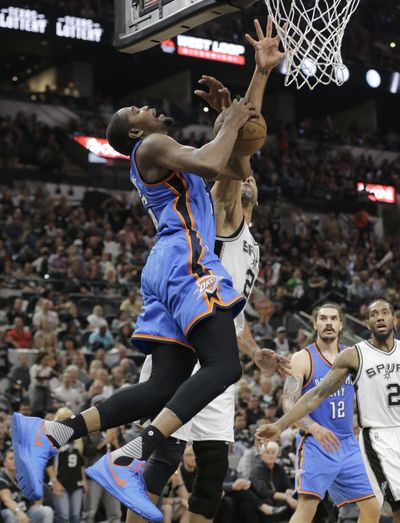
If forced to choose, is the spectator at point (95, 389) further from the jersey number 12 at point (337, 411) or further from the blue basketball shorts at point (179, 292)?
the blue basketball shorts at point (179, 292)

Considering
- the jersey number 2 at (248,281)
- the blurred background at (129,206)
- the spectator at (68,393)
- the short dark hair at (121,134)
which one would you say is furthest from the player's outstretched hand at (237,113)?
the spectator at (68,393)

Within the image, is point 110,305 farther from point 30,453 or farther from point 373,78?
point 373,78

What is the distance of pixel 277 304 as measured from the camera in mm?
19625

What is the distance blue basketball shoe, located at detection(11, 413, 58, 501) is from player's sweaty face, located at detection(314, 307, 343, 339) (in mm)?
3629

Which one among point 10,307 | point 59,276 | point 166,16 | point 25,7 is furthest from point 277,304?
point 166,16

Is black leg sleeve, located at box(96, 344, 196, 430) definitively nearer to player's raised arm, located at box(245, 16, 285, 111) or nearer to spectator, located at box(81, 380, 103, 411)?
player's raised arm, located at box(245, 16, 285, 111)

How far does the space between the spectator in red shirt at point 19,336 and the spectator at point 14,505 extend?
405cm

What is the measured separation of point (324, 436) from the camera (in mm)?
6914

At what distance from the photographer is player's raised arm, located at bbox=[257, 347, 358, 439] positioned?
6629mm

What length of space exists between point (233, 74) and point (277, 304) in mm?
14318

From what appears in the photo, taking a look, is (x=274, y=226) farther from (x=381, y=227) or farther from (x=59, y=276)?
(x=59, y=276)

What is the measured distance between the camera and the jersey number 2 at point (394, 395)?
23.9ft

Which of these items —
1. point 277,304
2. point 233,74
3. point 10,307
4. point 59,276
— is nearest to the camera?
point 10,307

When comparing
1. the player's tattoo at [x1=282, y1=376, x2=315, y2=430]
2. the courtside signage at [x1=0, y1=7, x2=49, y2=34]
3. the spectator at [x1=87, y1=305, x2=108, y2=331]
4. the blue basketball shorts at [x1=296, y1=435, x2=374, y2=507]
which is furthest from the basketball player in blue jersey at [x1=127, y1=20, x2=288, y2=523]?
the courtside signage at [x1=0, y1=7, x2=49, y2=34]
